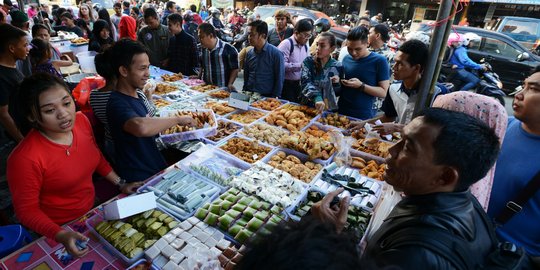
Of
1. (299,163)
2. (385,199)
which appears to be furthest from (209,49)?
(385,199)

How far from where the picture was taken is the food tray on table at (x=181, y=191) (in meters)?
1.89

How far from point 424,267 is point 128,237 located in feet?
4.97

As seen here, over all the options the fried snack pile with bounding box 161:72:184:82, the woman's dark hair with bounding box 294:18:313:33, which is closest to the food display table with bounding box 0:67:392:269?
the fried snack pile with bounding box 161:72:184:82

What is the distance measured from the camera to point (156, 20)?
571 cm

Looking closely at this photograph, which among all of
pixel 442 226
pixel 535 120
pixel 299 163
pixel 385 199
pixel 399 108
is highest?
pixel 535 120

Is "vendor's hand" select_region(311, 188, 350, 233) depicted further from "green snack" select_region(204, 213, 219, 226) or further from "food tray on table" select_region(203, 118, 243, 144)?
"food tray on table" select_region(203, 118, 243, 144)

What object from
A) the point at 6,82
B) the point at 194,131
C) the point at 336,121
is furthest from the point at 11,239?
the point at 336,121

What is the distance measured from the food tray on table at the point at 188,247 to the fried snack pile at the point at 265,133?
1363 millimetres

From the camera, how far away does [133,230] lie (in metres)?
1.65

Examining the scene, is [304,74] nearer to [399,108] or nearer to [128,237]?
[399,108]

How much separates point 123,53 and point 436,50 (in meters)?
2.19

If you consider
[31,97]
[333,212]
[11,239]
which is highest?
[31,97]

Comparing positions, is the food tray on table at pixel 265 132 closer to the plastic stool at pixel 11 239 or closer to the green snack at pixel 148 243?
the green snack at pixel 148 243

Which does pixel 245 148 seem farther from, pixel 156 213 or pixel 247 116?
pixel 156 213
